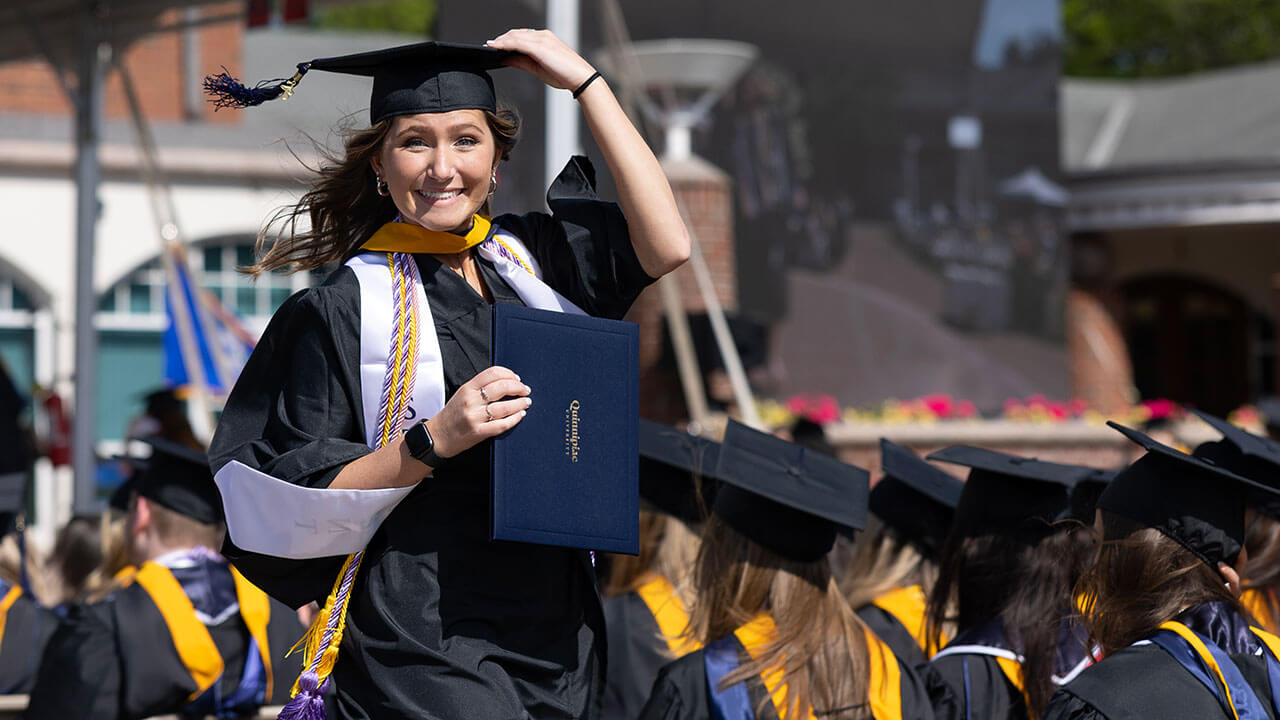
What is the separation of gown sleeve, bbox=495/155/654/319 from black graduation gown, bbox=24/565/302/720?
190cm

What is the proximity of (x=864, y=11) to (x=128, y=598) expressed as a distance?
38.2ft

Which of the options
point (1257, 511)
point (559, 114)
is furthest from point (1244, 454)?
point (559, 114)

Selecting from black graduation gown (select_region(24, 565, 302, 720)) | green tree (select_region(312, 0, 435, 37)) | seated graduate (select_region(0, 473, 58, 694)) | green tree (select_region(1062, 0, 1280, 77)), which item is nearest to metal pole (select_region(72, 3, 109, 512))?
seated graduate (select_region(0, 473, 58, 694))

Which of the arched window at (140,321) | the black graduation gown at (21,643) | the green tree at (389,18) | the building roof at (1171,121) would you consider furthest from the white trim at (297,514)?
the green tree at (389,18)

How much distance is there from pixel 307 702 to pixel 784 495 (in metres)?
1.20

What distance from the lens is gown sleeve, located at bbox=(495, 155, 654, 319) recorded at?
2.31 meters

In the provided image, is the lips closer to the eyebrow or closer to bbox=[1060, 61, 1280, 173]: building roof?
the eyebrow

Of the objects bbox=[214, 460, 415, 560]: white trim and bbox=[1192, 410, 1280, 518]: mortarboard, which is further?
bbox=[1192, 410, 1280, 518]: mortarboard

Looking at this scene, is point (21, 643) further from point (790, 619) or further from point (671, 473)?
point (790, 619)

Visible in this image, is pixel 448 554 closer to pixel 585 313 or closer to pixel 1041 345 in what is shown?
pixel 585 313

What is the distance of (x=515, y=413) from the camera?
201cm

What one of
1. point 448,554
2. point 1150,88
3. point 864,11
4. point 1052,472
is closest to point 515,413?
point 448,554

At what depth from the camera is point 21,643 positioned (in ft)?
13.6

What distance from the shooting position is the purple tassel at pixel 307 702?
6.97 ft
